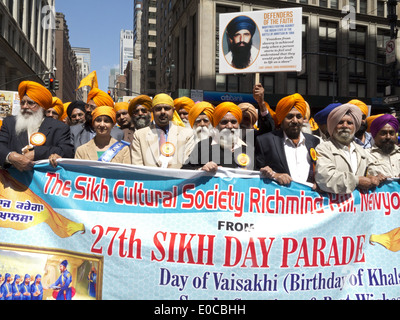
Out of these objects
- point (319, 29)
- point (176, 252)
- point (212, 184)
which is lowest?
point (176, 252)

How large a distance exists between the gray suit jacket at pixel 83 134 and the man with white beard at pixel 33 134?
0.98 m

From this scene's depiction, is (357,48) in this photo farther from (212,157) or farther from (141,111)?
(212,157)

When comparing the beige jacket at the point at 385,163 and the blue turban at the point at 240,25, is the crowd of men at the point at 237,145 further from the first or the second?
the blue turban at the point at 240,25

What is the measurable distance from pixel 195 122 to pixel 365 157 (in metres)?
2.01

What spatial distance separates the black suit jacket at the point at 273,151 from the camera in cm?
348

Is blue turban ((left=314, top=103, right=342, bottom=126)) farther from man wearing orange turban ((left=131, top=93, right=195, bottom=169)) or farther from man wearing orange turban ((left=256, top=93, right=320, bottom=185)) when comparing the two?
man wearing orange turban ((left=131, top=93, right=195, bottom=169))

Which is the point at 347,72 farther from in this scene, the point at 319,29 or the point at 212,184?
the point at 212,184

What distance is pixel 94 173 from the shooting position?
3244 mm

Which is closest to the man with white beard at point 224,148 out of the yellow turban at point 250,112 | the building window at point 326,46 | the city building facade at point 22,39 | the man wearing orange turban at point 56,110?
the yellow turban at point 250,112

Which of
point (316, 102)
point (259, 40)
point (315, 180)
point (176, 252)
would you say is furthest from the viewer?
point (316, 102)

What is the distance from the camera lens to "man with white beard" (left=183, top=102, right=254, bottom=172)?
3570mm

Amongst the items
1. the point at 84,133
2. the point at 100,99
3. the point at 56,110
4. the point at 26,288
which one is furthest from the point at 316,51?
the point at 26,288
